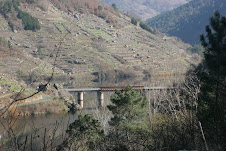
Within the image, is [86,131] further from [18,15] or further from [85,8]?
[85,8]

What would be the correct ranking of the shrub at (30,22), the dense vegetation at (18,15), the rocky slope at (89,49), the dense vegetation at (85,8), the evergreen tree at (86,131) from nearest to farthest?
the evergreen tree at (86,131) → the rocky slope at (89,49) → the shrub at (30,22) → the dense vegetation at (18,15) → the dense vegetation at (85,8)

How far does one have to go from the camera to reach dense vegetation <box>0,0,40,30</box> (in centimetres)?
11125

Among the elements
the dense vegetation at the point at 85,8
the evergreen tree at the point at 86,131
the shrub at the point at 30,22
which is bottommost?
the evergreen tree at the point at 86,131

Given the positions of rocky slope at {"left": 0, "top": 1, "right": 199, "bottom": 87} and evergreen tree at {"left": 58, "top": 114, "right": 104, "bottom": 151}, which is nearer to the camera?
evergreen tree at {"left": 58, "top": 114, "right": 104, "bottom": 151}

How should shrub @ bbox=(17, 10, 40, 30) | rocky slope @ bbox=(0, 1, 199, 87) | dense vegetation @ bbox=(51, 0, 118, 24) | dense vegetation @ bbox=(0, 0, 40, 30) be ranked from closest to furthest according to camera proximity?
rocky slope @ bbox=(0, 1, 199, 87) → shrub @ bbox=(17, 10, 40, 30) → dense vegetation @ bbox=(0, 0, 40, 30) → dense vegetation @ bbox=(51, 0, 118, 24)

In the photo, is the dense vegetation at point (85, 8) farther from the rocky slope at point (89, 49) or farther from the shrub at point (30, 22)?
the shrub at point (30, 22)

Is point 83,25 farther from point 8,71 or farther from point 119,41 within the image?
point 8,71

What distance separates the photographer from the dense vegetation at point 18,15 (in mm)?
111250

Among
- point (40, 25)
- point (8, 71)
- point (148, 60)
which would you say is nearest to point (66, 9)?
point (40, 25)

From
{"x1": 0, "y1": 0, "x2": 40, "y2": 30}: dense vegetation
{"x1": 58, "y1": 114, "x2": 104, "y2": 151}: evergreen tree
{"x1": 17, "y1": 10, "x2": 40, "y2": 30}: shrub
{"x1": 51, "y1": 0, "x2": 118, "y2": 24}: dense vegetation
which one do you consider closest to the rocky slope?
{"x1": 17, "y1": 10, "x2": 40, "y2": 30}: shrub

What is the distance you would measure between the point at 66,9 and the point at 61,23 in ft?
85.4

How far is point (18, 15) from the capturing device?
115938 mm

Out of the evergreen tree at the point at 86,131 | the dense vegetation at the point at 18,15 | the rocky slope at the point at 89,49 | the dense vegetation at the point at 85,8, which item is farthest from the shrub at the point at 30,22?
the evergreen tree at the point at 86,131

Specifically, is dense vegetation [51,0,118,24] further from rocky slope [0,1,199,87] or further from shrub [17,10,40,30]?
shrub [17,10,40,30]
